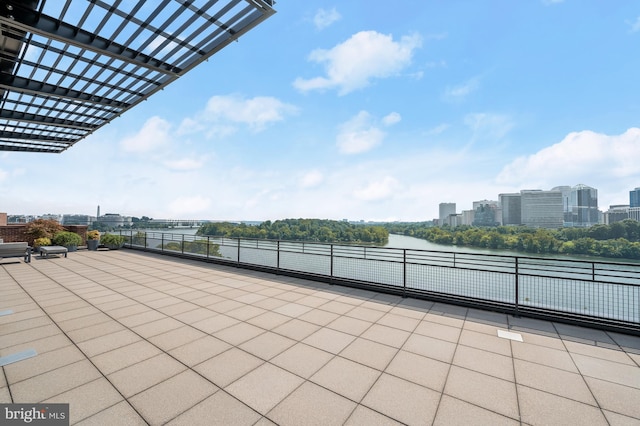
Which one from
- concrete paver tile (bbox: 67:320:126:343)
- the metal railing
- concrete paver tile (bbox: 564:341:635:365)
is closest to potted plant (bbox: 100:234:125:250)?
the metal railing

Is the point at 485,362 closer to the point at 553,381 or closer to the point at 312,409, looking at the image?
the point at 553,381

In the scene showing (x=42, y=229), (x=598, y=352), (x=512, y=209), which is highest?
(x=512, y=209)

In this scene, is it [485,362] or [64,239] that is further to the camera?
[64,239]

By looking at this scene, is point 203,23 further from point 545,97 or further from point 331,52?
point 545,97

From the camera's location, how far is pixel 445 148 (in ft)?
73.4

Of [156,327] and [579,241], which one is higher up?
[156,327]

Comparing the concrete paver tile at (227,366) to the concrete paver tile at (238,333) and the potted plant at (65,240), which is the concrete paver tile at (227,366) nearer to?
the concrete paver tile at (238,333)

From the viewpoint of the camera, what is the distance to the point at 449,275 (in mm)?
5898

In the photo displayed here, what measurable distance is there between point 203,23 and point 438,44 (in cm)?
931

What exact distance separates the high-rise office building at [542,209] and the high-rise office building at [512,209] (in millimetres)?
1675

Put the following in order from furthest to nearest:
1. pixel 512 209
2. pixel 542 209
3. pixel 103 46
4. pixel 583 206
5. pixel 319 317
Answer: pixel 512 209
pixel 583 206
pixel 542 209
pixel 103 46
pixel 319 317

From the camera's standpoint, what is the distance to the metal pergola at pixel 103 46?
527 cm

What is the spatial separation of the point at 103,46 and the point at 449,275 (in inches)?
371

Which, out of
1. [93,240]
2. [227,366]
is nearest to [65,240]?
[93,240]
